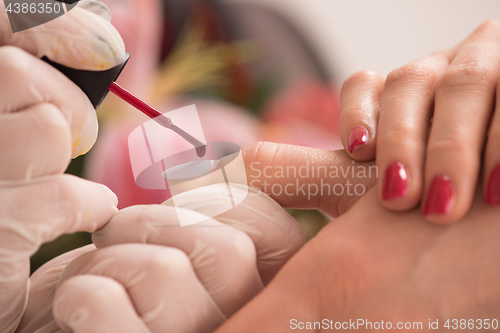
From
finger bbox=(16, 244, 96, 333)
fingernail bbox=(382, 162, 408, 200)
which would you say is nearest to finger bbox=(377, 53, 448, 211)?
fingernail bbox=(382, 162, 408, 200)

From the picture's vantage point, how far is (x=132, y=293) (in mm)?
366

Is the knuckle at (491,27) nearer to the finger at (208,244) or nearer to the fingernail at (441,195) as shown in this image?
the fingernail at (441,195)

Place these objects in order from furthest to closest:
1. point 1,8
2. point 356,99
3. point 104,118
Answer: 1. point 104,118
2. point 356,99
3. point 1,8

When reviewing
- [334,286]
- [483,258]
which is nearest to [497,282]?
[483,258]

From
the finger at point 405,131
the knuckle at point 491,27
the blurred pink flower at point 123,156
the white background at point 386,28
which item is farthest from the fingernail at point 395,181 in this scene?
the white background at point 386,28

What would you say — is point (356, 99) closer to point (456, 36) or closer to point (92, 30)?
point (92, 30)

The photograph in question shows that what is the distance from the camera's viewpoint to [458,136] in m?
0.36

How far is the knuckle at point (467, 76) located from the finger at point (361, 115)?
0.31 feet

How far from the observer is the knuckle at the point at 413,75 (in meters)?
0.48

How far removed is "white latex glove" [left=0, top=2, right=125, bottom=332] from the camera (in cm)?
34

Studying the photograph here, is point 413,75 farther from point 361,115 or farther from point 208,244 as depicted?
point 208,244

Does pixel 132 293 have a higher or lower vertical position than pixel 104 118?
higher

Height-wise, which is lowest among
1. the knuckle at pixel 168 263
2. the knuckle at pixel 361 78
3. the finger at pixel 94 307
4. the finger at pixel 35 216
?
the finger at pixel 94 307

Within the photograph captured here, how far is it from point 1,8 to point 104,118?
0.68 meters
